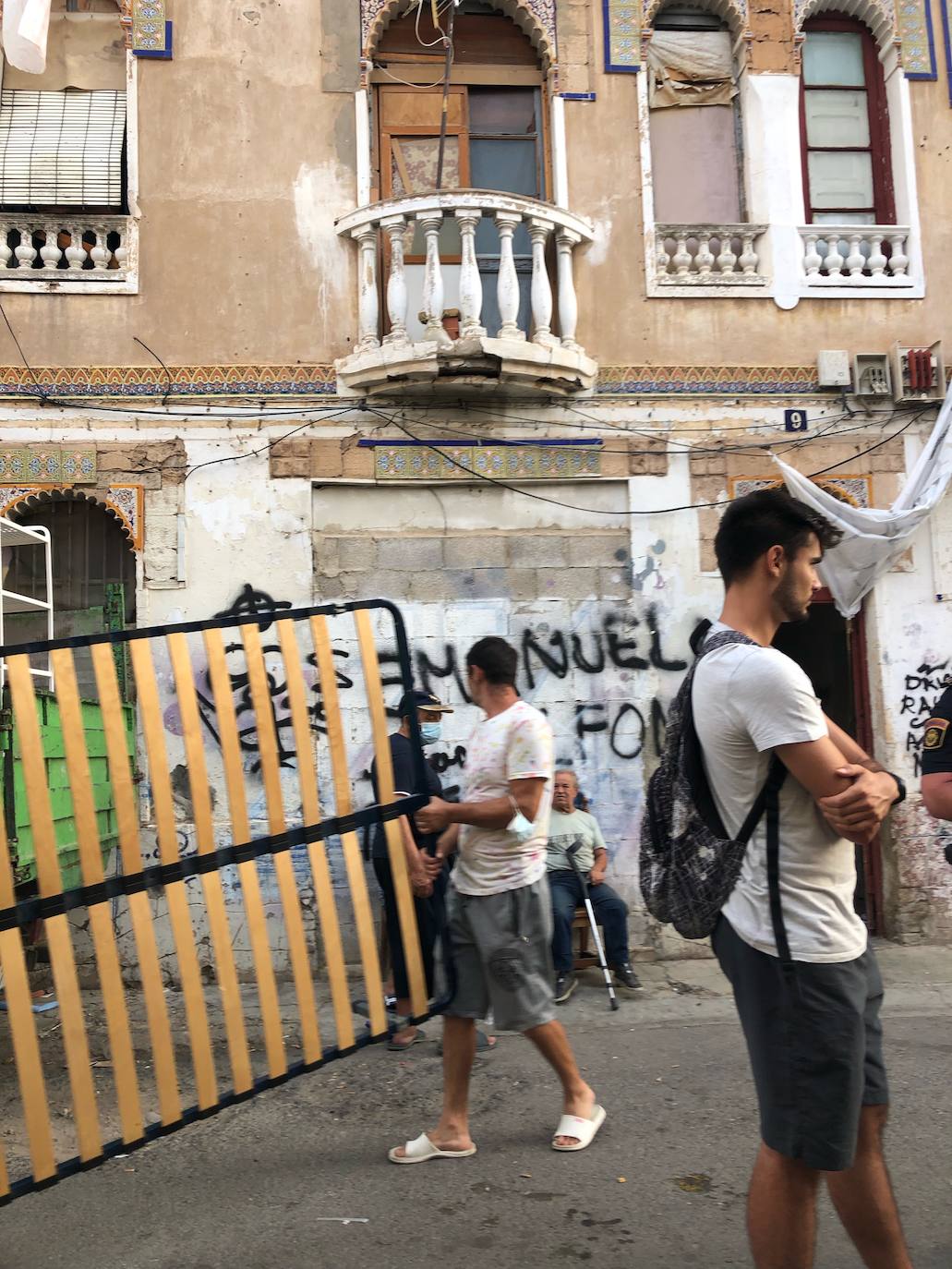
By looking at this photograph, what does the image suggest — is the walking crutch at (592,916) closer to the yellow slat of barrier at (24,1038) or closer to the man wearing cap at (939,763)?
the man wearing cap at (939,763)

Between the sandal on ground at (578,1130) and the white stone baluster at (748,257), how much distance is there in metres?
6.52

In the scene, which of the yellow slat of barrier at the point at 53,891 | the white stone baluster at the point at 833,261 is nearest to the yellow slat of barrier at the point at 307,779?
the yellow slat of barrier at the point at 53,891

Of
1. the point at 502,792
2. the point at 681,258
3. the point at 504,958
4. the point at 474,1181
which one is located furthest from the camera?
the point at 681,258

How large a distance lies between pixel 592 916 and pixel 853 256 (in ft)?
18.3

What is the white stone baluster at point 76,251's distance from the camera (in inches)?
310

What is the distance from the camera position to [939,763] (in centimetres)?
314

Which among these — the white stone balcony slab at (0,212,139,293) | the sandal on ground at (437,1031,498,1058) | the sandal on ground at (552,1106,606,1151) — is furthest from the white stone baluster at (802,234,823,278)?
the sandal on ground at (552,1106,606,1151)

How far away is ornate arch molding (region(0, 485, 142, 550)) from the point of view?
762 cm

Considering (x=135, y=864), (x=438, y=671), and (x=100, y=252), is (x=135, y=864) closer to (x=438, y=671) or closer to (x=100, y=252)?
(x=438, y=671)

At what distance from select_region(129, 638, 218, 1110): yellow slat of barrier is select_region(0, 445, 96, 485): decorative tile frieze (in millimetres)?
5055

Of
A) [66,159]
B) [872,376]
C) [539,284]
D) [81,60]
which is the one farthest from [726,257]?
[81,60]

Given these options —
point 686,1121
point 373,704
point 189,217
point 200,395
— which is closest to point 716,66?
point 189,217

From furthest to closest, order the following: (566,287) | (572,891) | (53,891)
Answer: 1. (566,287)
2. (572,891)
3. (53,891)

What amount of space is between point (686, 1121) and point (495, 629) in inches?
163
